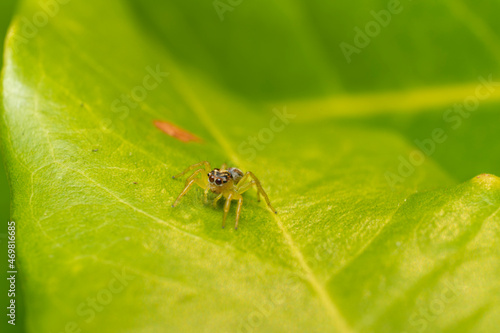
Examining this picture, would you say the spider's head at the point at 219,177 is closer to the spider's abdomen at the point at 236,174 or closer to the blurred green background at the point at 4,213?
the spider's abdomen at the point at 236,174

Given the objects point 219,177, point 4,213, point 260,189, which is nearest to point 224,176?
point 219,177

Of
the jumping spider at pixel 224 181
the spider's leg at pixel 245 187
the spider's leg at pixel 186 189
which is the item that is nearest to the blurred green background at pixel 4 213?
the spider's leg at pixel 186 189

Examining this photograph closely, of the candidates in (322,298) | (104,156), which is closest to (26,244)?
(104,156)

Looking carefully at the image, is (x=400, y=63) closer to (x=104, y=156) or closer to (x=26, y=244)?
(x=104, y=156)

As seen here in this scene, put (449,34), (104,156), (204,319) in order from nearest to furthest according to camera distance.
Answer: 1. (204,319)
2. (104,156)
3. (449,34)

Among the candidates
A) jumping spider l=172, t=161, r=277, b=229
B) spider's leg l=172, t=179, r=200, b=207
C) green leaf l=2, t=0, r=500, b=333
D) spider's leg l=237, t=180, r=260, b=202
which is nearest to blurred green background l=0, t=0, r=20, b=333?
green leaf l=2, t=0, r=500, b=333

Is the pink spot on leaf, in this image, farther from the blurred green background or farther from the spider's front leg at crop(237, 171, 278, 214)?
the blurred green background

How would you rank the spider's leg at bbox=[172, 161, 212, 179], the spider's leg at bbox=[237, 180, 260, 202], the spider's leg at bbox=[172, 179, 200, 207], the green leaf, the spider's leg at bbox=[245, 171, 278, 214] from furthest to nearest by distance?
the spider's leg at bbox=[237, 180, 260, 202]
the spider's leg at bbox=[172, 161, 212, 179]
the spider's leg at bbox=[245, 171, 278, 214]
the spider's leg at bbox=[172, 179, 200, 207]
the green leaf

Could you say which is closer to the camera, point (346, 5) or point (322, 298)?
point (322, 298)
